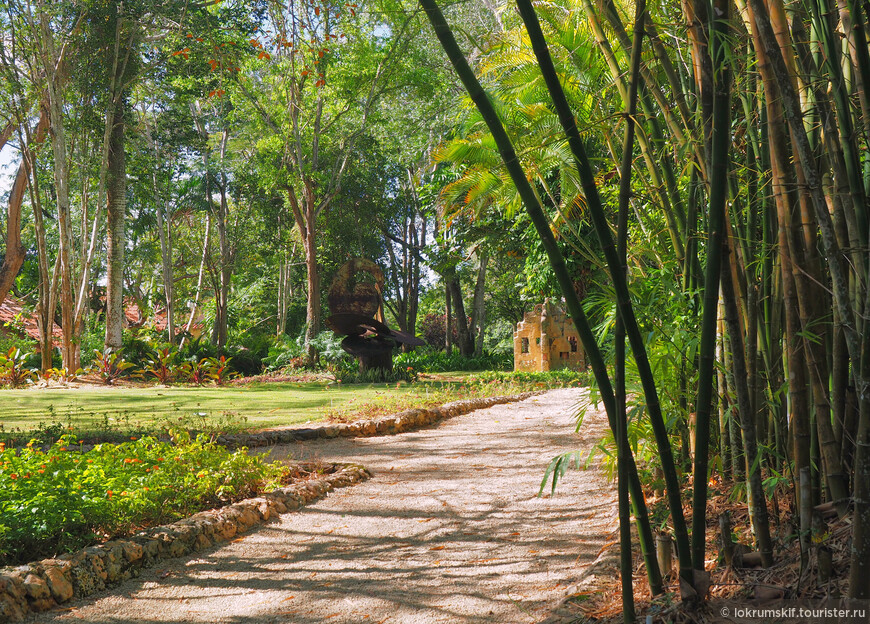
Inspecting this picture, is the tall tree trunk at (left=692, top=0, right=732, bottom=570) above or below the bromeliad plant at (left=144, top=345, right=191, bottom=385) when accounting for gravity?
above

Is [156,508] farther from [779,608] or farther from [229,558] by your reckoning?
[779,608]

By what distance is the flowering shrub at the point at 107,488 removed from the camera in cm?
275

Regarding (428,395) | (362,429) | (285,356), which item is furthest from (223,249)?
(362,429)

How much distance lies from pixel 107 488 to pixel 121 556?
422 mm

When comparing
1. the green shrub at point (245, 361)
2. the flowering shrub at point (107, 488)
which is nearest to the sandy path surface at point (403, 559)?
the flowering shrub at point (107, 488)

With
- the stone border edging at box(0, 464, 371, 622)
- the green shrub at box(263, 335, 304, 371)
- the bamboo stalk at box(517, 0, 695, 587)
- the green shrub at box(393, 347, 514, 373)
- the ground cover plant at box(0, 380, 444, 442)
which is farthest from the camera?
the green shrub at box(393, 347, 514, 373)

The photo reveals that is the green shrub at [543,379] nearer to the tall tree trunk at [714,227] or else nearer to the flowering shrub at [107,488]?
the flowering shrub at [107,488]

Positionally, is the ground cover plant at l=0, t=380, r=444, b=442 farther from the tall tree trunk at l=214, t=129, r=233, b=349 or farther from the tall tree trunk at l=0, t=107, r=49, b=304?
the tall tree trunk at l=214, t=129, r=233, b=349

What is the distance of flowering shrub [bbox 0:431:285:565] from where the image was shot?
275cm

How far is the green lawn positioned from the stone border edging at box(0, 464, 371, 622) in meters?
2.37

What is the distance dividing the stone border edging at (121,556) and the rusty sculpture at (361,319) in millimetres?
9023

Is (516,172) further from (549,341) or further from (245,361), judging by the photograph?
(549,341)

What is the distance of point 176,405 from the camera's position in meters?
7.56

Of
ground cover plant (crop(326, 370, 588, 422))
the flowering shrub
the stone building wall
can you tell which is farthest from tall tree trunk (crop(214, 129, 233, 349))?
the flowering shrub
